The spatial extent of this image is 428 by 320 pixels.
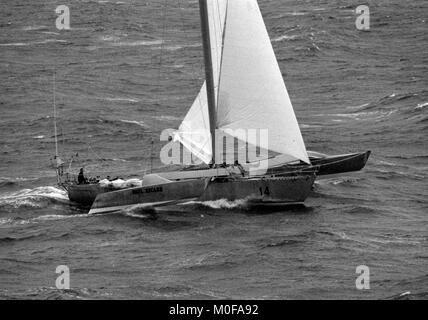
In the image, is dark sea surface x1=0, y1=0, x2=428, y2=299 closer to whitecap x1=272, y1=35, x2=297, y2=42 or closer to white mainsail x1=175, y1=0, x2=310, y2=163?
whitecap x1=272, y1=35, x2=297, y2=42

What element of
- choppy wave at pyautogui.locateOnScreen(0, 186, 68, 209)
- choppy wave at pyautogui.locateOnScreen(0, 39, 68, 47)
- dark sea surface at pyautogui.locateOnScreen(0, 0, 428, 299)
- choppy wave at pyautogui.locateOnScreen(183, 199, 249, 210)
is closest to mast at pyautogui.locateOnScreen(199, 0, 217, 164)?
choppy wave at pyautogui.locateOnScreen(183, 199, 249, 210)

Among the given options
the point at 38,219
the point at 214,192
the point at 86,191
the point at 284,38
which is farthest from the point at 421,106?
the point at 38,219

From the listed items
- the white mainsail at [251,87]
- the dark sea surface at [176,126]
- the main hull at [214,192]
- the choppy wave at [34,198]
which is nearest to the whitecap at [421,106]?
the dark sea surface at [176,126]

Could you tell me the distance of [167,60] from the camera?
9719 centimetres

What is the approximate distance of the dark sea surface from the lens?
41.8 meters

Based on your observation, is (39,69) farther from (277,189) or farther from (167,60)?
(277,189)

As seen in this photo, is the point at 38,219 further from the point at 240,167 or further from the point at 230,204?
the point at 240,167

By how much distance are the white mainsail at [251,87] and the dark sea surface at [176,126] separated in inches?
151

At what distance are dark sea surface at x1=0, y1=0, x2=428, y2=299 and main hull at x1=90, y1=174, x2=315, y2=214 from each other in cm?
73

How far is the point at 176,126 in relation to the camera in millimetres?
71500

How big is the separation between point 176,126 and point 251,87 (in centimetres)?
2015
